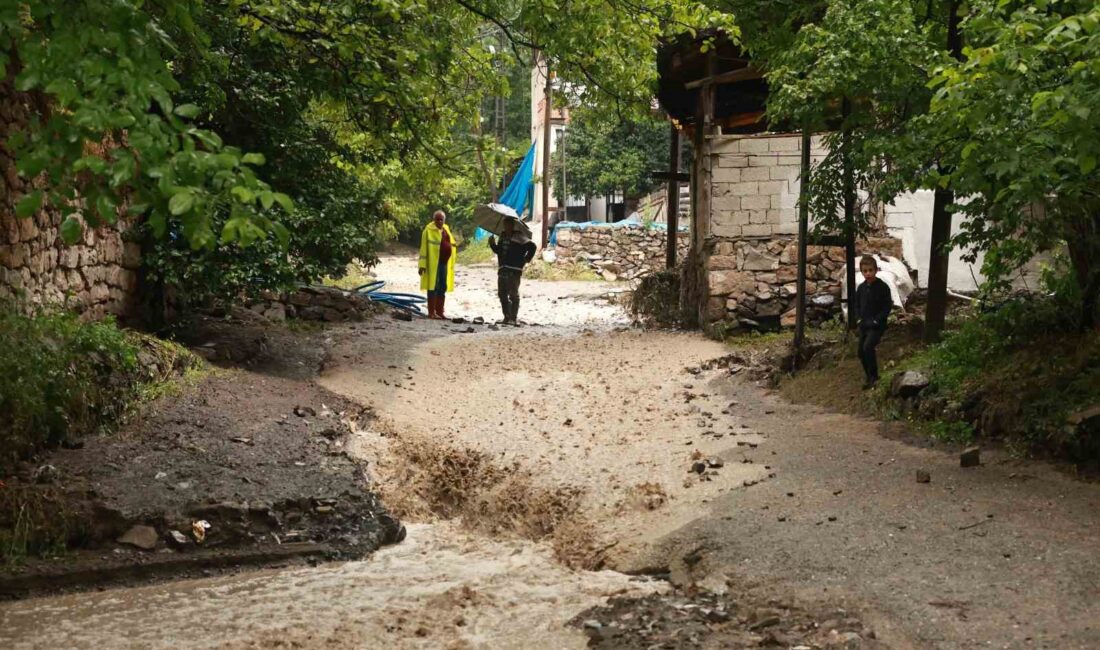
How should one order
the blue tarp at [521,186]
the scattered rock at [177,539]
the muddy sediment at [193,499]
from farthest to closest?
the blue tarp at [521,186] < the scattered rock at [177,539] < the muddy sediment at [193,499]

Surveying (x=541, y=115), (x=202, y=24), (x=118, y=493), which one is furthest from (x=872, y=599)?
(x=541, y=115)

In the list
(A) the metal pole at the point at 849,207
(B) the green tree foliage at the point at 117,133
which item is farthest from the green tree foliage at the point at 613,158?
(B) the green tree foliage at the point at 117,133

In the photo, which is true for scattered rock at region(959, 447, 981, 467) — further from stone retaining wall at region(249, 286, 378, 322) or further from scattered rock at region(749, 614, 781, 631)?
stone retaining wall at region(249, 286, 378, 322)

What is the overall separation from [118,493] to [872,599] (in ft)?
16.1

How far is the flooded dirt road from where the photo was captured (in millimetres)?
5418

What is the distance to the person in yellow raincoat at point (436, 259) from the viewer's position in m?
17.6

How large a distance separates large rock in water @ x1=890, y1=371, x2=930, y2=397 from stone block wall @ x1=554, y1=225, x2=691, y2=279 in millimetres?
21322

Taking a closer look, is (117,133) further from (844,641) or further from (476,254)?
(476,254)

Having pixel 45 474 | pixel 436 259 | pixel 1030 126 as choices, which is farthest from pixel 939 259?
pixel 436 259

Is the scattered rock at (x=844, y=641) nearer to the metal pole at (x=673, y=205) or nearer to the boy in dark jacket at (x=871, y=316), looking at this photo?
the boy in dark jacket at (x=871, y=316)

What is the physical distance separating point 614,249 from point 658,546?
24.8 metres

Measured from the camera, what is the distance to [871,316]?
983 centimetres

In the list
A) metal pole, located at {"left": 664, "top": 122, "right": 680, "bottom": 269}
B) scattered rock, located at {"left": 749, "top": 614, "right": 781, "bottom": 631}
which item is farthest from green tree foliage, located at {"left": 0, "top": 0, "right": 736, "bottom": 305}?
metal pole, located at {"left": 664, "top": 122, "right": 680, "bottom": 269}

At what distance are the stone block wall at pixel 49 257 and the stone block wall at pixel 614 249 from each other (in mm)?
21069
